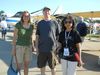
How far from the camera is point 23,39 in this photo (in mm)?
8273

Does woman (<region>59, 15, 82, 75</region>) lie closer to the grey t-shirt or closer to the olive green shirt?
the grey t-shirt

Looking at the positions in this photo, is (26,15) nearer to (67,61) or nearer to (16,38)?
(16,38)

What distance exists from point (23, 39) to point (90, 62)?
223 inches

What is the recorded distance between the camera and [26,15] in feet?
26.8

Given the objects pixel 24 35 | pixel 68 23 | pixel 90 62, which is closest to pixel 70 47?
pixel 68 23

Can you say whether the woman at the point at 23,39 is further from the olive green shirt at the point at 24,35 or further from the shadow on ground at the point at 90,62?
the shadow on ground at the point at 90,62

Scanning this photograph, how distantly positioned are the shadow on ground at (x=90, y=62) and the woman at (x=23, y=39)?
12.7 feet

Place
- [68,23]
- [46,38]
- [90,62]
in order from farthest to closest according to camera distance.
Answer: [90,62] → [46,38] → [68,23]

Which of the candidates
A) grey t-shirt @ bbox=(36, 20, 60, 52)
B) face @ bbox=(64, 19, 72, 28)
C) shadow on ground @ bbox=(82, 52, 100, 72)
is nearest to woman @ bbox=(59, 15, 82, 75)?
face @ bbox=(64, 19, 72, 28)

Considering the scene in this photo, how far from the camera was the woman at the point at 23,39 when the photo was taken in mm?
8219

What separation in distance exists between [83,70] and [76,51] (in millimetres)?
4458

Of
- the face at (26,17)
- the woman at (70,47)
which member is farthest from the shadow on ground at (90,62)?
the woman at (70,47)

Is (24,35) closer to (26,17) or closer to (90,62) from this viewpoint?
(26,17)

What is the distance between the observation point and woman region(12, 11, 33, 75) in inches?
324
